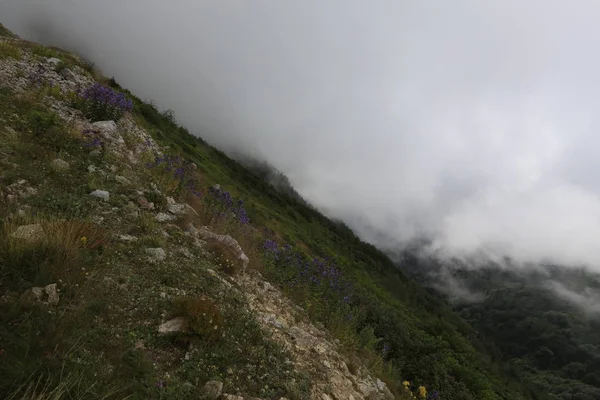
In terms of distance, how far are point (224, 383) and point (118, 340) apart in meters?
1.19

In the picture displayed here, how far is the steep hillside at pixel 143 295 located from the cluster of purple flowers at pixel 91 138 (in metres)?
0.05

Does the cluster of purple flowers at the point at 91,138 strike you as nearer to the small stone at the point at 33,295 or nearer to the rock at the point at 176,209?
the rock at the point at 176,209

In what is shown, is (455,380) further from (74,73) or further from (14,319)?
(74,73)

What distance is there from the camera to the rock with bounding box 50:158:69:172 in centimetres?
679

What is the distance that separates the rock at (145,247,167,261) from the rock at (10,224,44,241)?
157cm

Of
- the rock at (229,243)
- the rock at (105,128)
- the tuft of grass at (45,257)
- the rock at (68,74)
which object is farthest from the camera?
the rock at (68,74)

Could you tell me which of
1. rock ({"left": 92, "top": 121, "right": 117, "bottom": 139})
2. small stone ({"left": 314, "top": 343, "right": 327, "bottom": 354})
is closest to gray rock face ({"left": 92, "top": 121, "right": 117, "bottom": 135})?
rock ({"left": 92, "top": 121, "right": 117, "bottom": 139})

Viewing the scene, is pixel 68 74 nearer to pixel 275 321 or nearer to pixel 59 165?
pixel 59 165

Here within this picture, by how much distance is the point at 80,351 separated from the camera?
125 inches

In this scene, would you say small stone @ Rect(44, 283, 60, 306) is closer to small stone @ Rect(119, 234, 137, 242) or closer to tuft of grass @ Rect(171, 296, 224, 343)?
tuft of grass @ Rect(171, 296, 224, 343)

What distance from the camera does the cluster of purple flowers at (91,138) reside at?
27.6 feet

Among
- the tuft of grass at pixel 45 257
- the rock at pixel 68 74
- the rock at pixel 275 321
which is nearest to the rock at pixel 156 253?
the tuft of grass at pixel 45 257

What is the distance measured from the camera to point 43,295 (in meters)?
3.63

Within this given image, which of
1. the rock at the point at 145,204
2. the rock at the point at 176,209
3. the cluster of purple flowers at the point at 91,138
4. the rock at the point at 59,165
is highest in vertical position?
the cluster of purple flowers at the point at 91,138
